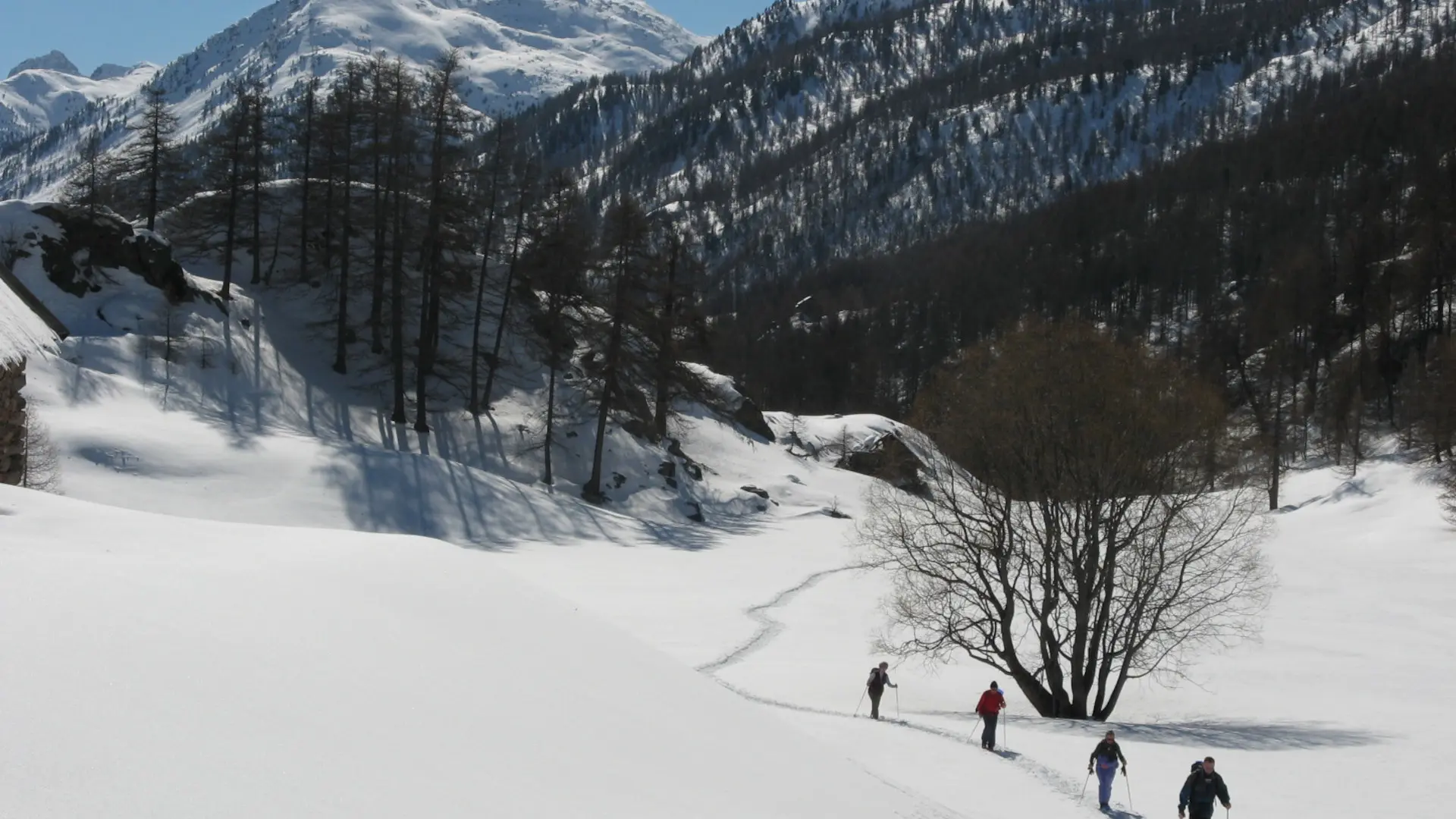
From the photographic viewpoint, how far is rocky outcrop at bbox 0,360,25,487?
829 inches

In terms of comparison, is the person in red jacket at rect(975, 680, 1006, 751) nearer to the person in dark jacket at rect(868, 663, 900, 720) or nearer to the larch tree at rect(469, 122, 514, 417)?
the person in dark jacket at rect(868, 663, 900, 720)

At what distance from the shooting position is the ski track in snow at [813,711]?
15914 millimetres

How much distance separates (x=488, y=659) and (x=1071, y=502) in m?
15.2

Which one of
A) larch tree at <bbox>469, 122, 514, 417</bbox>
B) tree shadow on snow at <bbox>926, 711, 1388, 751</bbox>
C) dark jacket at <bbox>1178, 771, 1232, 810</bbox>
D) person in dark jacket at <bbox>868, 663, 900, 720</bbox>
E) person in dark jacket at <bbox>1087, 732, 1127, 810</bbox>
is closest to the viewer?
dark jacket at <bbox>1178, 771, 1232, 810</bbox>

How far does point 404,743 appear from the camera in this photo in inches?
313

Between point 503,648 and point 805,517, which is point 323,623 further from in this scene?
point 805,517

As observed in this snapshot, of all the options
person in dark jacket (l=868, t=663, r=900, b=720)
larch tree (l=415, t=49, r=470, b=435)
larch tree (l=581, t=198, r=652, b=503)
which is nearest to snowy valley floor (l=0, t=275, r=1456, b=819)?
person in dark jacket (l=868, t=663, r=900, b=720)

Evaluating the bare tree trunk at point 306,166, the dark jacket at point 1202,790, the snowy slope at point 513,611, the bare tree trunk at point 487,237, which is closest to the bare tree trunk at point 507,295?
the bare tree trunk at point 487,237

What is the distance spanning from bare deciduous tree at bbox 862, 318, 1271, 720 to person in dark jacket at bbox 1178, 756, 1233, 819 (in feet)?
24.4

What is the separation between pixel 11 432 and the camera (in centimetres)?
2162

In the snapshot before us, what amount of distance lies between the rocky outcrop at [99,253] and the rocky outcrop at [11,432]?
45.5ft

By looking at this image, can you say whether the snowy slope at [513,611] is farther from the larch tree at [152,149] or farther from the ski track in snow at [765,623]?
the larch tree at [152,149]

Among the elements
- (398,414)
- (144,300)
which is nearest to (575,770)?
(398,414)

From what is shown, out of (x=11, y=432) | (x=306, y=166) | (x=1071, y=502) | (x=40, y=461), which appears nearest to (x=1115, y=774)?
(x=1071, y=502)
